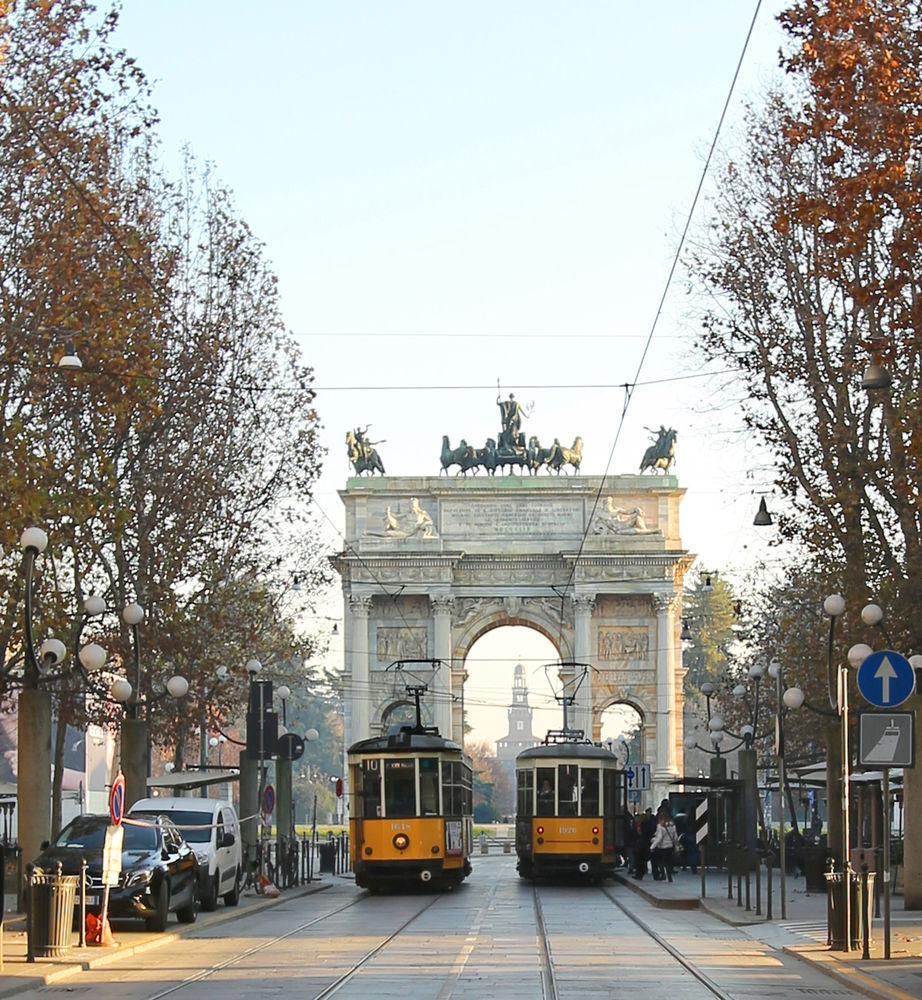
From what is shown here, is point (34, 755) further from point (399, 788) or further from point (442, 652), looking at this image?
point (442, 652)

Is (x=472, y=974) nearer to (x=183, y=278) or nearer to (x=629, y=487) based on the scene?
(x=183, y=278)

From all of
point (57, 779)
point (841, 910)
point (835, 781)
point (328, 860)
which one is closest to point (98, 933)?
point (841, 910)

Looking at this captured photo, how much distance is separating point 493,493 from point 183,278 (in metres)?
43.7

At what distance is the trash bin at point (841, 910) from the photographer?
59.9ft

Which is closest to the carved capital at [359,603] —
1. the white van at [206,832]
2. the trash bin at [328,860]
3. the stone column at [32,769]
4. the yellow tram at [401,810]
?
the trash bin at [328,860]

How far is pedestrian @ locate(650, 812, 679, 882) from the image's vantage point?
3741cm

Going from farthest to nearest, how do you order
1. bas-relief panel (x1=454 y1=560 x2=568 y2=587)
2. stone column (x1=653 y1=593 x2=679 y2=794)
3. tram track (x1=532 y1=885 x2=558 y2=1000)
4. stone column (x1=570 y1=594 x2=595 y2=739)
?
stone column (x1=570 y1=594 x2=595 y2=739)
bas-relief panel (x1=454 y1=560 x2=568 y2=587)
stone column (x1=653 y1=593 x2=679 y2=794)
tram track (x1=532 y1=885 x2=558 y2=1000)

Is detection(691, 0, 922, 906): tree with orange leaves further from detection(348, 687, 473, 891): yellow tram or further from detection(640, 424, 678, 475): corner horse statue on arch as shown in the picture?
detection(640, 424, 678, 475): corner horse statue on arch

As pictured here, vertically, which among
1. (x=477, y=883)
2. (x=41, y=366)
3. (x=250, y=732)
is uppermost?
(x=41, y=366)

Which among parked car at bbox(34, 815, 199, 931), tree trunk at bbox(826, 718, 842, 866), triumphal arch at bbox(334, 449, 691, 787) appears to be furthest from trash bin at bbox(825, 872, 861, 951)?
triumphal arch at bbox(334, 449, 691, 787)

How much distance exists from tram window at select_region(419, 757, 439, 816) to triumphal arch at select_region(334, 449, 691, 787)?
146ft

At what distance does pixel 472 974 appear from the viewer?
16328 mm

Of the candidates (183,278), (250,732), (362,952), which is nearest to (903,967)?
(362,952)

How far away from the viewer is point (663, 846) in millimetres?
37531
